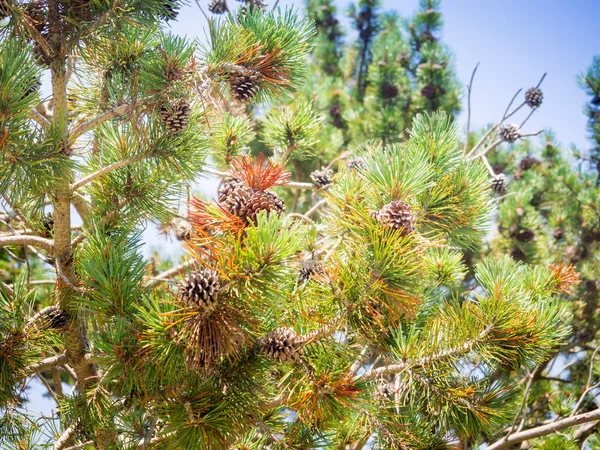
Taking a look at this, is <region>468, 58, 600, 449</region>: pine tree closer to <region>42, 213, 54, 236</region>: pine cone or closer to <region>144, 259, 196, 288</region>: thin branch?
<region>144, 259, 196, 288</region>: thin branch

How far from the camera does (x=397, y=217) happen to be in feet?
2.57

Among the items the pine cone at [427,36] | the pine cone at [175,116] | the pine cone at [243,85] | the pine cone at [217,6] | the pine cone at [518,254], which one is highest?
the pine cone at [427,36]

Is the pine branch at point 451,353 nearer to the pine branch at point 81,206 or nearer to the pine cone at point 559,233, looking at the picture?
the pine branch at point 81,206

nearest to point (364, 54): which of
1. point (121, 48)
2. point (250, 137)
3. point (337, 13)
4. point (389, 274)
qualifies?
point (337, 13)

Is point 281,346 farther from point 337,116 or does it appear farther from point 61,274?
point 337,116

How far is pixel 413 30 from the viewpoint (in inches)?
147

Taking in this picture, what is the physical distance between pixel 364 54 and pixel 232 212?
13.0 ft

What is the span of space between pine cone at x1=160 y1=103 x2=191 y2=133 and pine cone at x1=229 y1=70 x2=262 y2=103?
10cm

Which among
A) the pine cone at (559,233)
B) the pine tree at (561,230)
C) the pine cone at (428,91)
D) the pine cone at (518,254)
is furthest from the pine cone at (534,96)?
the pine cone at (559,233)

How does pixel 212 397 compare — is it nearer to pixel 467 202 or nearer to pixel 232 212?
pixel 232 212

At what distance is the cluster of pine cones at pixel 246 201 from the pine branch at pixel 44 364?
61cm

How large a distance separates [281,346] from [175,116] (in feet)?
1.73

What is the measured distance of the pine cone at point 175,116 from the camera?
41.4 inches

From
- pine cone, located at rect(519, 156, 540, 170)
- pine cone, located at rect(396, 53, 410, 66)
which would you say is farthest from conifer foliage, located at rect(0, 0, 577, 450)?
pine cone, located at rect(396, 53, 410, 66)
